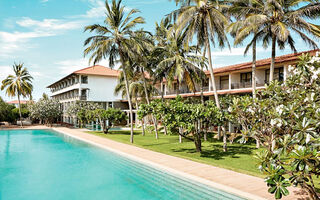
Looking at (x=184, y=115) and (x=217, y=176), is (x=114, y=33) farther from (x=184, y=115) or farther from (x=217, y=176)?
(x=217, y=176)

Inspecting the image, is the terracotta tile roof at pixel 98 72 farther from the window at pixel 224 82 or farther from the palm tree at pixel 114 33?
the palm tree at pixel 114 33

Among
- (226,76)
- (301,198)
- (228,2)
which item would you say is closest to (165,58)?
(228,2)

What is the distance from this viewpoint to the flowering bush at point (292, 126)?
467 centimetres

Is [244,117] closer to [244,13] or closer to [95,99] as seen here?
[244,13]

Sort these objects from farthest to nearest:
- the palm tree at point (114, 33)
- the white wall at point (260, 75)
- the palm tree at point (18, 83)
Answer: the palm tree at point (18, 83)
the white wall at point (260, 75)
the palm tree at point (114, 33)

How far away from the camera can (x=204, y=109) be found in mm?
14031

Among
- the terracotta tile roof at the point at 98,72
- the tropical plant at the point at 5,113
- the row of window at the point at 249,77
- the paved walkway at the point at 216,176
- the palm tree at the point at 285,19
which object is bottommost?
the paved walkway at the point at 216,176

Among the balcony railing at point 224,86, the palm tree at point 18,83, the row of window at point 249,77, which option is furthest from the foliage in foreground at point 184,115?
the palm tree at point 18,83

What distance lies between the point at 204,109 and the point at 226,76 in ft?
54.3

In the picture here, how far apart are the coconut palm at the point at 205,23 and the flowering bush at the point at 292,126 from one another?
7.41 meters

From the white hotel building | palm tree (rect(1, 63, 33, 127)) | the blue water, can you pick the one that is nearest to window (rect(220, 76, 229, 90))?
the white hotel building

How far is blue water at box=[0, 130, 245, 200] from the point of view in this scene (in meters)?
9.33

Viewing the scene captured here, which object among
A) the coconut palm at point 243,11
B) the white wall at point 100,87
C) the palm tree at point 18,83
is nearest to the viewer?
the coconut palm at point 243,11

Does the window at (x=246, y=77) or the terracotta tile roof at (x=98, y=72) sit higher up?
the terracotta tile roof at (x=98, y=72)
